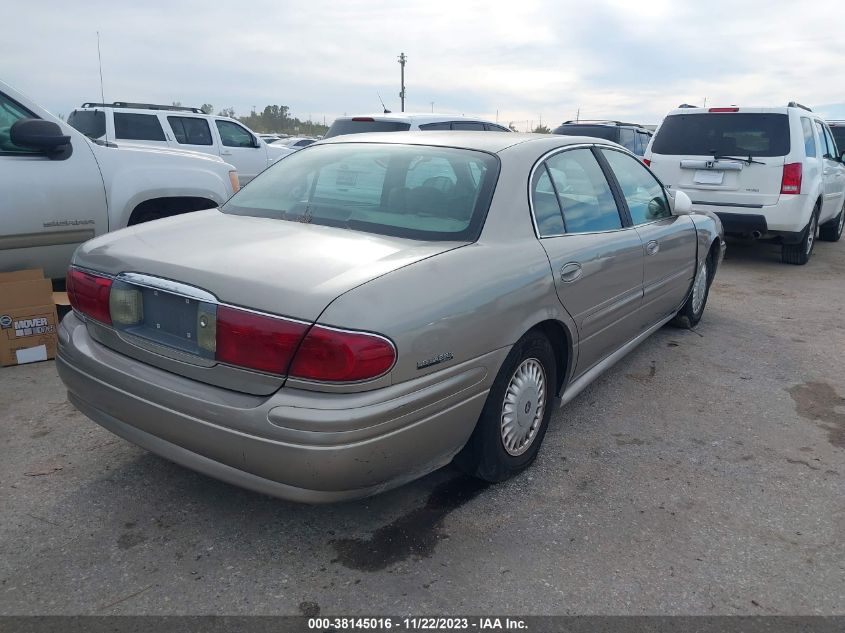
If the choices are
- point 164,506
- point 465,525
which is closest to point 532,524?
point 465,525

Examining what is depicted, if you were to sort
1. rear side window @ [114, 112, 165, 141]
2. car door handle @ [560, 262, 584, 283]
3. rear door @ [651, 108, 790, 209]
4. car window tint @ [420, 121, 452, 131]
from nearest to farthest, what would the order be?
car door handle @ [560, 262, 584, 283] < rear door @ [651, 108, 790, 209] < car window tint @ [420, 121, 452, 131] < rear side window @ [114, 112, 165, 141]

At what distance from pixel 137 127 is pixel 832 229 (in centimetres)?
1160

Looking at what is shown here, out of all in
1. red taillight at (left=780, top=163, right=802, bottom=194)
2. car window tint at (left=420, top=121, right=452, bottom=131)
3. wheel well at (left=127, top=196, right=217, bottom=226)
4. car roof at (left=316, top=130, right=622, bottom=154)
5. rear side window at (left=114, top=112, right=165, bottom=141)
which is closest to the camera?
car roof at (left=316, top=130, right=622, bottom=154)

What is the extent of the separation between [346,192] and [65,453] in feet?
6.00

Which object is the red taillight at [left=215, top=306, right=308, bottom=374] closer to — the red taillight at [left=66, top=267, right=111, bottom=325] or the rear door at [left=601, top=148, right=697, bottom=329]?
the red taillight at [left=66, top=267, right=111, bottom=325]

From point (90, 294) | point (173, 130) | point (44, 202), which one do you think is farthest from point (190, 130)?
point (90, 294)

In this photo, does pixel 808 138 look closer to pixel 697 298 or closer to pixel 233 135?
pixel 697 298

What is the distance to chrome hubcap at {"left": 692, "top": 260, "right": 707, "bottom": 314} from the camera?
5351mm

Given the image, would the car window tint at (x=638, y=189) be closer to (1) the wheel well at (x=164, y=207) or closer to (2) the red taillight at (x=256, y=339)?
(2) the red taillight at (x=256, y=339)

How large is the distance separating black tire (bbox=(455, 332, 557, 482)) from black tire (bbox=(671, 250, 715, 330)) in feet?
8.55

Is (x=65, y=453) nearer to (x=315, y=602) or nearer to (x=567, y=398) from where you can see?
(x=315, y=602)

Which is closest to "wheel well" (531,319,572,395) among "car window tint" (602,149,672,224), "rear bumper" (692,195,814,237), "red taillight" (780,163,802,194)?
"car window tint" (602,149,672,224)

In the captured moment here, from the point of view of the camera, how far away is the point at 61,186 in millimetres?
4621

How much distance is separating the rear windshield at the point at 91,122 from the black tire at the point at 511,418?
413 inches
